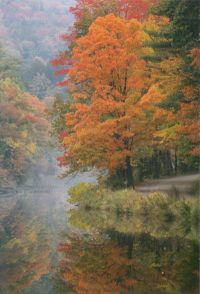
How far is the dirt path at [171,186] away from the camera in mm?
28656

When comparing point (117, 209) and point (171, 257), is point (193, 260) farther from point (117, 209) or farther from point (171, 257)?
point (117, 209)

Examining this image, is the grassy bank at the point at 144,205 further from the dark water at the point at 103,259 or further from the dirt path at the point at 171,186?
the dirt path at the point at 171,186

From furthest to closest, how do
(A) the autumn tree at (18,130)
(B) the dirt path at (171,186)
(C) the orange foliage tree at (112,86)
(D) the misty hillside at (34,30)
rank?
(D) the misty hillside at (34,30) → (A) the autumn tree at (18,130) → (C) the orange foliage tree at (112,86) → (B) the dirt path at (171,186)

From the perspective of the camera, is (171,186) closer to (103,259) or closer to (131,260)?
(103,259)

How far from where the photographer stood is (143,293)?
A: 10.7m

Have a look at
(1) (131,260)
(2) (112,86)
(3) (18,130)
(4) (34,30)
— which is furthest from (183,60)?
(4) (34,30)

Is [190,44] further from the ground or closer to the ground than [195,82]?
further from the ground

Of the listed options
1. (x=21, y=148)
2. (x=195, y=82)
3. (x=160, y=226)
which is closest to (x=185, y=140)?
(x=195, y=82)

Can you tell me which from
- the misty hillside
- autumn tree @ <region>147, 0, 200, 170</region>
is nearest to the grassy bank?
autumn tree @ <region>147, 0, 200, 170</region>

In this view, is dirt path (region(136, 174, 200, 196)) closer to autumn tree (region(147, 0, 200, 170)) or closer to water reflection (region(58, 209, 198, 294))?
autumn tree (region(147, 0, 200, 170))

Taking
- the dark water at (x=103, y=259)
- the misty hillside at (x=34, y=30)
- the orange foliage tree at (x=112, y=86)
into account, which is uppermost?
the misty hillside at (x=34, y=30)

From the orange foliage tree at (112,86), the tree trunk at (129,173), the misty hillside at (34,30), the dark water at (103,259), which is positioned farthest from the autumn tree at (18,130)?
the dark water at (103,259)

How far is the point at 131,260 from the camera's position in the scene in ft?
48.9

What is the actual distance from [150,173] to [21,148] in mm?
39787
